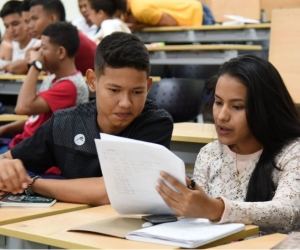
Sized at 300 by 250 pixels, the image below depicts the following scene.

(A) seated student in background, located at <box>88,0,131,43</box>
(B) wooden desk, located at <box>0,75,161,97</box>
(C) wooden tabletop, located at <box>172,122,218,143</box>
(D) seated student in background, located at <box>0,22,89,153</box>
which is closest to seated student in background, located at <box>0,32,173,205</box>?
(C) wooden tabletop, located at <box>172,122,218,143</box>

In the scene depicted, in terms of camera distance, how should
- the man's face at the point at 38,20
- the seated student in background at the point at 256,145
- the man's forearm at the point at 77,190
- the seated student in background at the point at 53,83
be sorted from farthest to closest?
the man's face at the point at 38,20 → the seated student in background at the point at 53,83 → the man's forearm at the point at 77,190 → the seated student in background at the point at 256,145

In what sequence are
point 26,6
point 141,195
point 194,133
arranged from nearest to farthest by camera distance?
point 141,195 < point 194,133 < point 26,6

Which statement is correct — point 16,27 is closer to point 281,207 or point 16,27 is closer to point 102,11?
point 102,11

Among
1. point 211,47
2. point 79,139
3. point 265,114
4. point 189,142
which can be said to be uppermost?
point 211,47

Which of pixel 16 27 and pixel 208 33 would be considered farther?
pixel 16 27

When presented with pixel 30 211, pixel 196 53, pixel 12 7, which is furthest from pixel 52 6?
pixel 30 211

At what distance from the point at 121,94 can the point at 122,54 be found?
0.41 ft

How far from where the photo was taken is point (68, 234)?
145 centimetres

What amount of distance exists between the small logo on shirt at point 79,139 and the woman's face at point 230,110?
19.0 inches

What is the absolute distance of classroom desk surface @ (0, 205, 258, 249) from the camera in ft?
4.48

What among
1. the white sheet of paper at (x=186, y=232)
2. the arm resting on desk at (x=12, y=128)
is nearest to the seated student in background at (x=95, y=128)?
the white sheet of paper at (x=186, y=232)

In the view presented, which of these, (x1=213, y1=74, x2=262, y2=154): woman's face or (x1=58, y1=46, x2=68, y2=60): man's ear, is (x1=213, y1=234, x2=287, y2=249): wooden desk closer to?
(x1=213, y1=74, x2=262, y2=154): woman's face

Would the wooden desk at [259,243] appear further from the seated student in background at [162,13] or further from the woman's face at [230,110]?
the seated student in background at [162,13]

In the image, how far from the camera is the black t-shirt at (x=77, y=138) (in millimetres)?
2078
